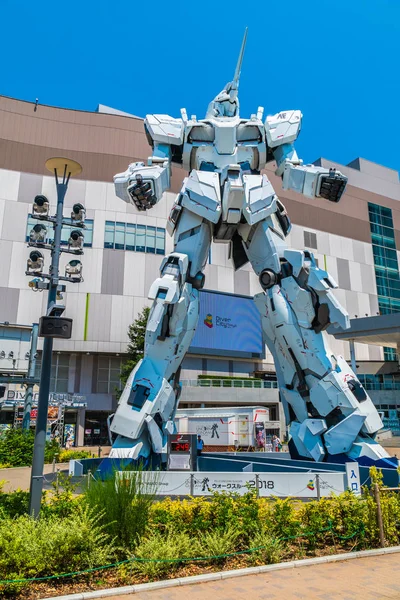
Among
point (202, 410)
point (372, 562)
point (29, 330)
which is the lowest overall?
point (372, 562)

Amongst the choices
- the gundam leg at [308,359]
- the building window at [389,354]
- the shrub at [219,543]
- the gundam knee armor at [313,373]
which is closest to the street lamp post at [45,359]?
the shrub at [219,543]

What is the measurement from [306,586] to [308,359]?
20.2 ft

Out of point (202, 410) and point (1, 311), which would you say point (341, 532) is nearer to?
point (202, 410)

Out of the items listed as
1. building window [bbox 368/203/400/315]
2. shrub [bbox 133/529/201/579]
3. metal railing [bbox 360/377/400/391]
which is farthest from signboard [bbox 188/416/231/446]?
building window [bbox 368/203/400/315]

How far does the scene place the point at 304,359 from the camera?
34.5ft

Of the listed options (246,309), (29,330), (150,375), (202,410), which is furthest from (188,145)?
(246,309)

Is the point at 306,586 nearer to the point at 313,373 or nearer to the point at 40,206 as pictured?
the point at 313,373

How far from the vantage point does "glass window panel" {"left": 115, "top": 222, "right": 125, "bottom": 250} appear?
128 feet

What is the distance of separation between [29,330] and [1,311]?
520cm

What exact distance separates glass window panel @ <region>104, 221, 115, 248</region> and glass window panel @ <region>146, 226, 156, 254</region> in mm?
3041

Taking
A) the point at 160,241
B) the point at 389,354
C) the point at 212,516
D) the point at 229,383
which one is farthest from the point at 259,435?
the point at 389,354

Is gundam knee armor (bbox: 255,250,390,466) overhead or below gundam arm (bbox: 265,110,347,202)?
below

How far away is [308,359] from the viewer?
10469mm

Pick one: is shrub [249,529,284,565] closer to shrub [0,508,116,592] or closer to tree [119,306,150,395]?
shrub [0,508,116,592]
